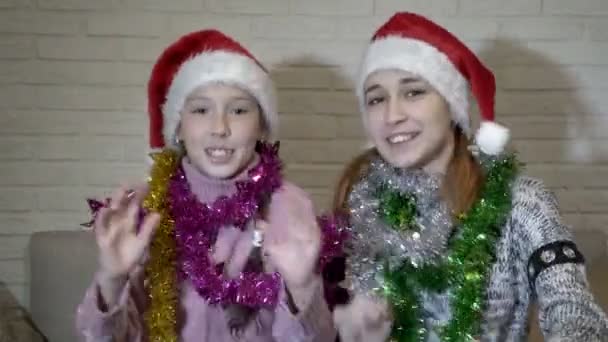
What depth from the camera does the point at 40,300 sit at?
1.87 m

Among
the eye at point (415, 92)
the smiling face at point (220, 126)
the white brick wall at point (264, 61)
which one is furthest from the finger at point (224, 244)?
the white brick wall at point (264, 61)

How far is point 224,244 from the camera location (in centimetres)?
148

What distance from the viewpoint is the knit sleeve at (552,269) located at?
4.07 ft

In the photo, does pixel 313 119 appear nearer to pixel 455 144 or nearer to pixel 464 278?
pixel 455 144

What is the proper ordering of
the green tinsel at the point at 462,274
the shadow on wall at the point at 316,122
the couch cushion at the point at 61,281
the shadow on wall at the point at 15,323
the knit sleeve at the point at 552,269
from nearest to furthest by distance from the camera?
1. the knit sleeve at the point at 552,269
2. the green tinsel at the point at 462,274
3. the shadow on wall at the point at 15,323
4. the couch cushion at the point at 61,281
5. the shadow on wall at the point at 316,122

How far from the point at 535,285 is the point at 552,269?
6cm

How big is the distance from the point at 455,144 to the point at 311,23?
631 mm

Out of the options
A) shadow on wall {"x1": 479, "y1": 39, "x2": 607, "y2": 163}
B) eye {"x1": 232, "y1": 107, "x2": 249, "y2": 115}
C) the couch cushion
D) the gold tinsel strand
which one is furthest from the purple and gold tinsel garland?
shadow on wall {"x1": 479, "y1": 39, "x2": 607, "y2": 163}

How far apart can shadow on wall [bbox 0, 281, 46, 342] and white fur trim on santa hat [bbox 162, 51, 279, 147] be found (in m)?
0.62

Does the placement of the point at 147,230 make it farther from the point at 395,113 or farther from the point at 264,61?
the point at 264,61

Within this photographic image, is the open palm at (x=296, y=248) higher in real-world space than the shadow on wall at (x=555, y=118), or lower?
lower

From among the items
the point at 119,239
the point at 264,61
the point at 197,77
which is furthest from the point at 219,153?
the point at 264,61

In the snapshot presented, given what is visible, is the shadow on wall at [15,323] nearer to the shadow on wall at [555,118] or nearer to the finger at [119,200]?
the finger at [119,200]

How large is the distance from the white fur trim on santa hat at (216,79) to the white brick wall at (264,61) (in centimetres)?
44
